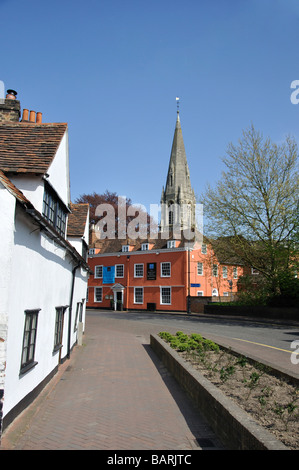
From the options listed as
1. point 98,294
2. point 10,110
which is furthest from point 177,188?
point 10,110

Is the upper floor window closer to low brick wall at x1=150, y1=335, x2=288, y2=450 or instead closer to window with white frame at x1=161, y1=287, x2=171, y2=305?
low brick wall at x1=150, y1=335, x2=288, y2=450

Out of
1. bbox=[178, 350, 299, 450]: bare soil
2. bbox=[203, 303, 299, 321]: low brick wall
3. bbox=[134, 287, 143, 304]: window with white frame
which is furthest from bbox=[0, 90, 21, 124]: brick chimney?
bbox=[134, 287, 143, 304]: window with white frame

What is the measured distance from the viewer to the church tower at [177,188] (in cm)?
8231

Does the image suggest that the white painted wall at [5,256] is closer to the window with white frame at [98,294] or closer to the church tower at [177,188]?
the window with white frame at [98,294]

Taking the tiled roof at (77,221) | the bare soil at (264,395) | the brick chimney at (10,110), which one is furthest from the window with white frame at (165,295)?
the brick chimney at (10,110)

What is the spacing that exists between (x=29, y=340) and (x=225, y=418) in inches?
144

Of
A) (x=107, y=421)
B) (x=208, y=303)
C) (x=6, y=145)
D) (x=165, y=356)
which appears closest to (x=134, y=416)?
(x=107, y=421)

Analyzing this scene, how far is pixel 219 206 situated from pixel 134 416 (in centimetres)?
2397

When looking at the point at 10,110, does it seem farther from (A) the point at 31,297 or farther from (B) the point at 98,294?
(B) the point at 98,294

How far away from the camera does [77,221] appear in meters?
16.2

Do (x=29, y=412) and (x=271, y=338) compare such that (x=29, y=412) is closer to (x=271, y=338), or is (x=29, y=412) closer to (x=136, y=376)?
(x=136, y=376)

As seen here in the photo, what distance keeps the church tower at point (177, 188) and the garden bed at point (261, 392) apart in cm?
7179

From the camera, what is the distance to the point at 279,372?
25.3ft

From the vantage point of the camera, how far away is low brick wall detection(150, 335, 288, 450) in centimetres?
412
